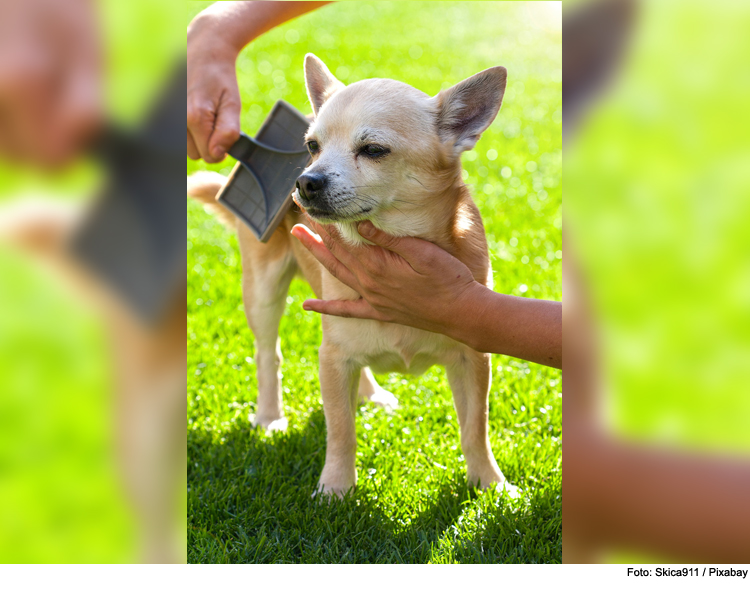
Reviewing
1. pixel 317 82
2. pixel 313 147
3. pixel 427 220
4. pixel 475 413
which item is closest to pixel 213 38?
pixel 317 82

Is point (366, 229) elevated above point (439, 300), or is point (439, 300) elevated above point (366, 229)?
point (366, 229)

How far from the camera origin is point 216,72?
2691 millimetres

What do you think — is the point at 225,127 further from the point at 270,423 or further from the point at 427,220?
the point at 270,423

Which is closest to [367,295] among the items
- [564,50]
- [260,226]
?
[260,226]

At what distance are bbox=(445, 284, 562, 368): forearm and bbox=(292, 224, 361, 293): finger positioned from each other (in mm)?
417

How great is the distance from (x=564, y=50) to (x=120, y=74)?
83cm

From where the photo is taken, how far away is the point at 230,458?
2.89m

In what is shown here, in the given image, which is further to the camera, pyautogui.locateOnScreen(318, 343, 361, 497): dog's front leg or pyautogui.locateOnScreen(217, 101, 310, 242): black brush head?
pyautogui.locateOnScreen(217, 101, 310, 242): black brush head

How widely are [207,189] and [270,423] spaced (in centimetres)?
123

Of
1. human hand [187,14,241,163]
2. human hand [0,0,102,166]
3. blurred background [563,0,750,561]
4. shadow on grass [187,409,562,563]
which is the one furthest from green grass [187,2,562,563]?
human hand [0,0,102,166]

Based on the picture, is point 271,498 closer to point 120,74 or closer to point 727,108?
point 120,74

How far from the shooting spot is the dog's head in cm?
218

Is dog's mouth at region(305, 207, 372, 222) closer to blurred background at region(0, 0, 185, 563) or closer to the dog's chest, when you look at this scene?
the dog's chest

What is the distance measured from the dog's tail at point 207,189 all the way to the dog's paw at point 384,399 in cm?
116
